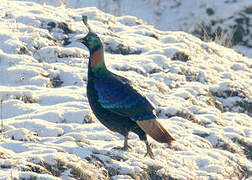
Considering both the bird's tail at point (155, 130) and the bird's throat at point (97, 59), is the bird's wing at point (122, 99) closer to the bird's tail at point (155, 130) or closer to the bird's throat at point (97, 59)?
the bird's tail at point (155, 130)

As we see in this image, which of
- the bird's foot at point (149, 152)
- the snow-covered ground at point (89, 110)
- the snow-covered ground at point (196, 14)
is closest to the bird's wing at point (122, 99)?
the bird's foot at point (149, 152)

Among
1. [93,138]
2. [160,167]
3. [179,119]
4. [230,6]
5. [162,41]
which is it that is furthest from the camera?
[230,6]

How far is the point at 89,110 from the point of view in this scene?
805 cm

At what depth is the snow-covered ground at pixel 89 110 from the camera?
638 cm

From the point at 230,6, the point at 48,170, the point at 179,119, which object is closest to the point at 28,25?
the point at 179,119

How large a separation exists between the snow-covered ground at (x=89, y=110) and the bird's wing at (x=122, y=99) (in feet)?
1.77

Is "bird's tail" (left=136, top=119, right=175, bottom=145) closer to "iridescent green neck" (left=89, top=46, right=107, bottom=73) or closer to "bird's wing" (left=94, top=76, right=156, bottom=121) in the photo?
"bird's wing" (left=94, top=76, right=156, bottom=121)

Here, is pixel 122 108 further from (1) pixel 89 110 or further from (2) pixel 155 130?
(1) pixel 89 110

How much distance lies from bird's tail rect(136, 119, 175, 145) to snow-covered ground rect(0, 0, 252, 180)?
1.07 feet

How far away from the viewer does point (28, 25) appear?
1025 centimetres

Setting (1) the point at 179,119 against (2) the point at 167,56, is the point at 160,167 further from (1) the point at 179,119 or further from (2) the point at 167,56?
(2) the point at 167,56

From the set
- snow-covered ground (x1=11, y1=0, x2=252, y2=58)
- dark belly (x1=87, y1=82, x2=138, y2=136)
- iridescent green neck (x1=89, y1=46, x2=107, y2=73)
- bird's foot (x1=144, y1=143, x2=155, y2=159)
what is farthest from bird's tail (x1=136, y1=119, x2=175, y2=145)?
snow-covered ground (x1=11, y1=0, x2=252, y2=58)

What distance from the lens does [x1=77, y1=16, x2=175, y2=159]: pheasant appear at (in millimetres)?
6652

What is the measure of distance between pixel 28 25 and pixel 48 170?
16.2 ft
